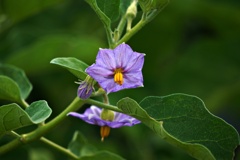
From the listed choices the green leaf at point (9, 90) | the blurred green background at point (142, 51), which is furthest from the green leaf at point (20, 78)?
the blurred green background at point (142, 51)

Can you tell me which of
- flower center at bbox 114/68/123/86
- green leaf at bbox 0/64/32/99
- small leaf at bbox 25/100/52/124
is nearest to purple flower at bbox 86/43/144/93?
flower center at bbox 114/68/123/86

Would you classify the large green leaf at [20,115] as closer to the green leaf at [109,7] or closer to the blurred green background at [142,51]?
the green leaf at [109,7]

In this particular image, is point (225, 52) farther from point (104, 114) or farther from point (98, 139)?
point (104, 114)

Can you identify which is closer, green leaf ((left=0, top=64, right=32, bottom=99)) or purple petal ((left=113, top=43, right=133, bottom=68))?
purple petal ((left=113, top=43, right=133, bottom=68))

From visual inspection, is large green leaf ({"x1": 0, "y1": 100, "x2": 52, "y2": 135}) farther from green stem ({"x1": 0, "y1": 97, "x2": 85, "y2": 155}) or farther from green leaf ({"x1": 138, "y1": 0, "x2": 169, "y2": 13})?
green leaf ({"x1": 138, "y1": 0, "x2": 169, "y2": 13})

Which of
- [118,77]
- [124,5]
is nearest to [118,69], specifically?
[118,77]

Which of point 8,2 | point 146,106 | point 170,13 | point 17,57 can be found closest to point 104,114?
point 146,106
